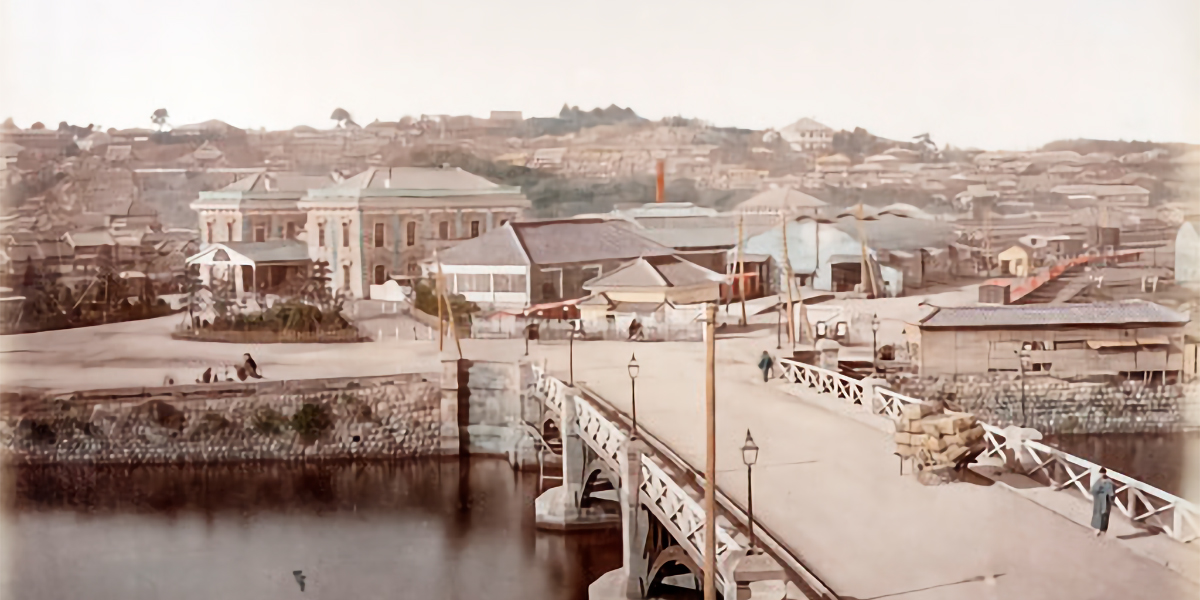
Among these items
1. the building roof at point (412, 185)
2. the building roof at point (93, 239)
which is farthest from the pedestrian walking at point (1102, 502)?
the building roof at point (93, 239)

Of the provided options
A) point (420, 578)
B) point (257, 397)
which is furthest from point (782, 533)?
point (257, 397)

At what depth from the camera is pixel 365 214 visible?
15.9 ft

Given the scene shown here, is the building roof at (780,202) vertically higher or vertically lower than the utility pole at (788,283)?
higher

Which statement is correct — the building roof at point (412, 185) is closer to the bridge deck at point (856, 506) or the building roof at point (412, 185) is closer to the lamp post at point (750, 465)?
the bridge deck at point (856, 506)

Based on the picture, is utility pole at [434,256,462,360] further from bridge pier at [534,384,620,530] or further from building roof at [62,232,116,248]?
building roof at [62,232,116,248]

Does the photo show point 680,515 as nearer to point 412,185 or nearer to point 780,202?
point 780,202

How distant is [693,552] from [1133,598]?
1.43 metres

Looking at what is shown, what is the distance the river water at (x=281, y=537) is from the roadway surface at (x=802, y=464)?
0.43 m

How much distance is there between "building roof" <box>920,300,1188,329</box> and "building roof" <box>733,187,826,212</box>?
69cm

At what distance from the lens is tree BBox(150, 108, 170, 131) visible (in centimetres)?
480

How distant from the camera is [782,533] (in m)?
4.14

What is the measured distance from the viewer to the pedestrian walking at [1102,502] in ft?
13.7

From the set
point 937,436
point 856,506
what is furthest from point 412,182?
point 937,436

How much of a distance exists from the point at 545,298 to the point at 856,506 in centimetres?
148
